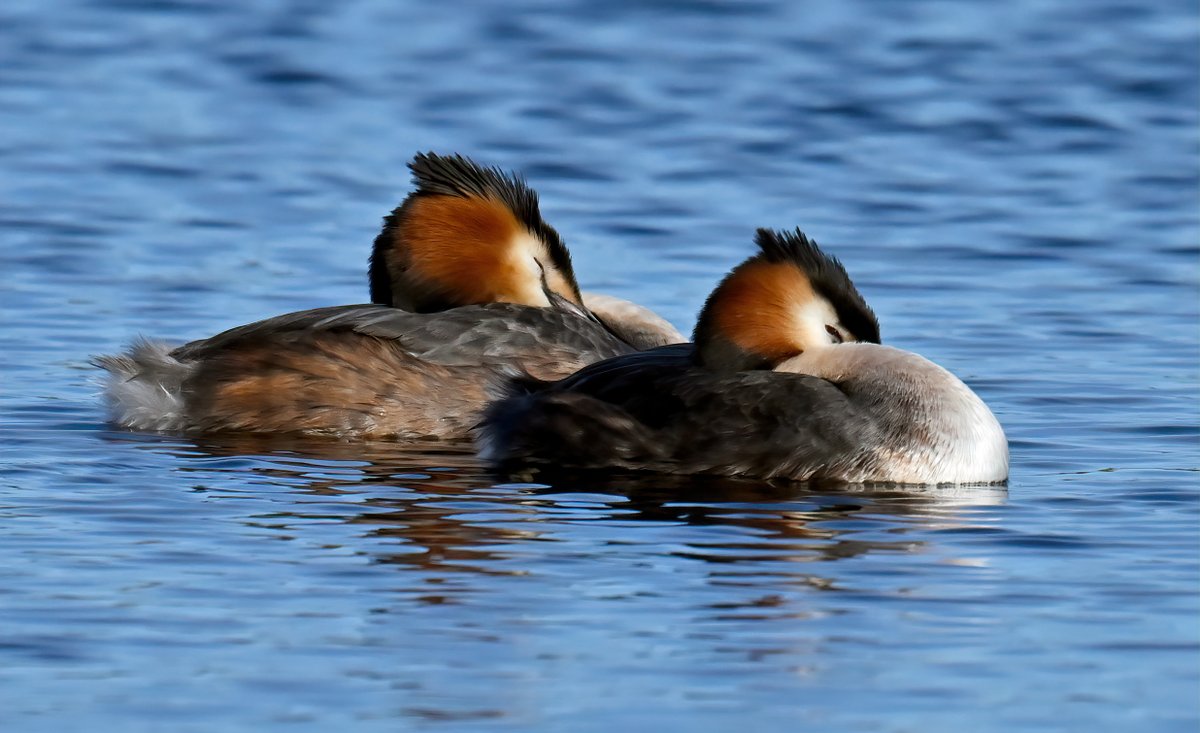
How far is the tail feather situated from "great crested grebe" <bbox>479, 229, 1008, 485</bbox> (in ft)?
4.89

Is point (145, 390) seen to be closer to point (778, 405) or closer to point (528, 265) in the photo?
point (528, 265)

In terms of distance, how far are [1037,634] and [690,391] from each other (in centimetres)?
245

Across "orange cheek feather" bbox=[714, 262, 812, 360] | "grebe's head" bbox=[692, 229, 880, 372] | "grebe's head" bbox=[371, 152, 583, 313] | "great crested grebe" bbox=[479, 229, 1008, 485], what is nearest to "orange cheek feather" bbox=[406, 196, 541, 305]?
"grebe's head" bbox=[371, 152, 583, 313]

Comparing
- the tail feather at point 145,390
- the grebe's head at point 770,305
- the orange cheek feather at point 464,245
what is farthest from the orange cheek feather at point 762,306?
the tail feather at point 145,390

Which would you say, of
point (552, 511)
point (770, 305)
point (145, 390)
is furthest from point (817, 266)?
point (145, 390)

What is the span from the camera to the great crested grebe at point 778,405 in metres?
8.41

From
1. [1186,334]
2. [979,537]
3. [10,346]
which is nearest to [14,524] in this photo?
[979,537]

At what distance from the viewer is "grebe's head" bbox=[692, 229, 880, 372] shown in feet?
28.3

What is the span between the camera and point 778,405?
8.44 metres

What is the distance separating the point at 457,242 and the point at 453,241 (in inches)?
0.7

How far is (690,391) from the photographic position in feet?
28.1

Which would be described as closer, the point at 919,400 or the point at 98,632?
the point at 98,632

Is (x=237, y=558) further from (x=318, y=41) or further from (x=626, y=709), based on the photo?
(x=318, y=41)

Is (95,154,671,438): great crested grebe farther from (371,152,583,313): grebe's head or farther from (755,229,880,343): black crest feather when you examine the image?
(755,229,880,343): black crest feather
